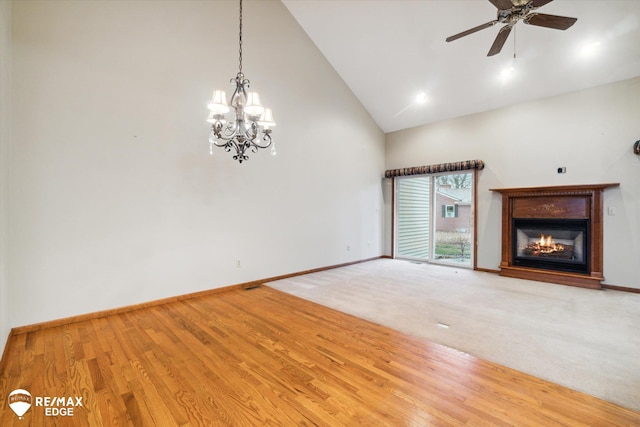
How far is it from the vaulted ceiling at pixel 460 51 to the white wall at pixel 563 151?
0.28 m

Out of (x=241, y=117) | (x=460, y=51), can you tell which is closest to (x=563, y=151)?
(x=460, y=51)

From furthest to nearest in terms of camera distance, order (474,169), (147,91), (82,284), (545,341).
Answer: (474,169) < (147,91) < (82,284) < (545,341)

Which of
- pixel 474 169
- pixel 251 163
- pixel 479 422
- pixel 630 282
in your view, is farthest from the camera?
pixel 474 169

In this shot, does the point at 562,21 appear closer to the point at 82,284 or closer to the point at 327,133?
the point at 327,133

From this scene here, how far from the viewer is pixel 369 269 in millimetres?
6074

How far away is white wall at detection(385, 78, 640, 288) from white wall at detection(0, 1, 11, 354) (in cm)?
699

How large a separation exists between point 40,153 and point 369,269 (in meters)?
5.46

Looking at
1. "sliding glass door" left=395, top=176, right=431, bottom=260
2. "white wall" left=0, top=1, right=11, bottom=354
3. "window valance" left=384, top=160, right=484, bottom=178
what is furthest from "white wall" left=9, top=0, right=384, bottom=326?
"sliding glass door" left=395, top=176, right=431, bottom=260

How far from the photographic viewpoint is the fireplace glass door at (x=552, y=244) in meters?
4.94

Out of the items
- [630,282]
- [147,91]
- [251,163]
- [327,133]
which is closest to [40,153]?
[147,91]

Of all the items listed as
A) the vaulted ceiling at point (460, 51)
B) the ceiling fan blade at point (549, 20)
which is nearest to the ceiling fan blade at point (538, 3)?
the ceiling fan blade at point (549, 20)

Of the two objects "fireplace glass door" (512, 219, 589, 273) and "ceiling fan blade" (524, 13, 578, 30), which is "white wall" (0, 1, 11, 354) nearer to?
"ceiling fan blade" (524, 13, 578, 30)

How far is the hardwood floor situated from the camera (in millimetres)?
1744

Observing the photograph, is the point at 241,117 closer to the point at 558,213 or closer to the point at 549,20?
the point at 549,20
